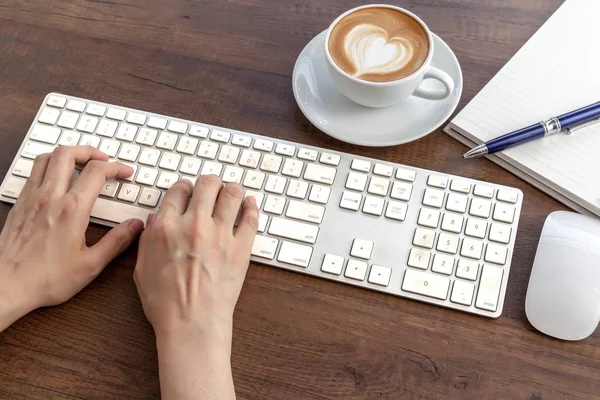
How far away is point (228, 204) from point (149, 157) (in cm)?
13

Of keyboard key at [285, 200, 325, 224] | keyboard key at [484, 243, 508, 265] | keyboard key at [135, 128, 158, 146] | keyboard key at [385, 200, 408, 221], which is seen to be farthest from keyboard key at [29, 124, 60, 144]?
keyboard key at [484, 243, 508, 265]

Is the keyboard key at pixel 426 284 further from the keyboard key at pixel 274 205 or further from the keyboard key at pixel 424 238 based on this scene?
the keyboard key at pixel 274 205

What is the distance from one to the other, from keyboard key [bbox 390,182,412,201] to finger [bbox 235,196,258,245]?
0.16m

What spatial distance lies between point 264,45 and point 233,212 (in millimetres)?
286

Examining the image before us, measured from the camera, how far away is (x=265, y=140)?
2.32 feet

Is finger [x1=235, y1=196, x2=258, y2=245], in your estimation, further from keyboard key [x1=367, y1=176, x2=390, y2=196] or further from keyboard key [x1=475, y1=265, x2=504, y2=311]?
keyboard key [x1=475, y1=265, x2=504, y2=311]

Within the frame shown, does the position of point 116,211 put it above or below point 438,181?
below

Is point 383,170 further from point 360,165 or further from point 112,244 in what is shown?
point 112,244

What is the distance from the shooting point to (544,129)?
68 cm

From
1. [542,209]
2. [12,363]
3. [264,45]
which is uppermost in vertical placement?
[264,45]

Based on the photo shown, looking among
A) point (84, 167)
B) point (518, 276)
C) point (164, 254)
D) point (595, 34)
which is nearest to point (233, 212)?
point (164, 254)

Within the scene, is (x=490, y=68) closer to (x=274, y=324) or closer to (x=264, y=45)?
Answer: (x=264, y=45)

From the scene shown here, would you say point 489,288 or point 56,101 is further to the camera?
point 56,101

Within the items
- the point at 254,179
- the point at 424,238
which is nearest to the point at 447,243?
the point at 424,238
